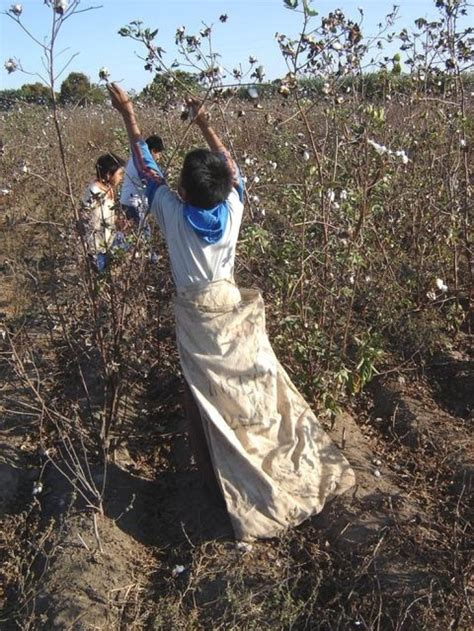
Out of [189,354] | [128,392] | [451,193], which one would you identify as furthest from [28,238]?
[189,354]

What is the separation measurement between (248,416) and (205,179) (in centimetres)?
90

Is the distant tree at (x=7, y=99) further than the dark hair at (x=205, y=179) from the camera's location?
Yes

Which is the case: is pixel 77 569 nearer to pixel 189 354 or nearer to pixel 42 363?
pixel 189 354

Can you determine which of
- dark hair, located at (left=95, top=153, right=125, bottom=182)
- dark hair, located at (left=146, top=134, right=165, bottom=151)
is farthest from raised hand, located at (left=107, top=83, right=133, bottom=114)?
dark hair, located at (left=146, top=134, right=165, bottom=151)

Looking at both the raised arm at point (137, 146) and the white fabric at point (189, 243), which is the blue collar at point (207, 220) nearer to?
the white fabric at point (189, 243)

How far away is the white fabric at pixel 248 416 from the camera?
242 cm

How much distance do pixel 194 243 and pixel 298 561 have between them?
1243 mm

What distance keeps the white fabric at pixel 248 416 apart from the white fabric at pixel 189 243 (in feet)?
0.17

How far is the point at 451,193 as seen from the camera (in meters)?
4.07

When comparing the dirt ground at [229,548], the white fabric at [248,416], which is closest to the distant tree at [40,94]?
the white fabric at [248,416]

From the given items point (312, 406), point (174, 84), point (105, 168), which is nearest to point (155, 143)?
point (105, 168)

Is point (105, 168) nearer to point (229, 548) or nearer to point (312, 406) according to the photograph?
point (312, 406)

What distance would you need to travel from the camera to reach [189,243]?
7.54ft

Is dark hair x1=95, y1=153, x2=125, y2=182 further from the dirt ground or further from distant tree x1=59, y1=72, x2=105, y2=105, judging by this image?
the dirt ground
